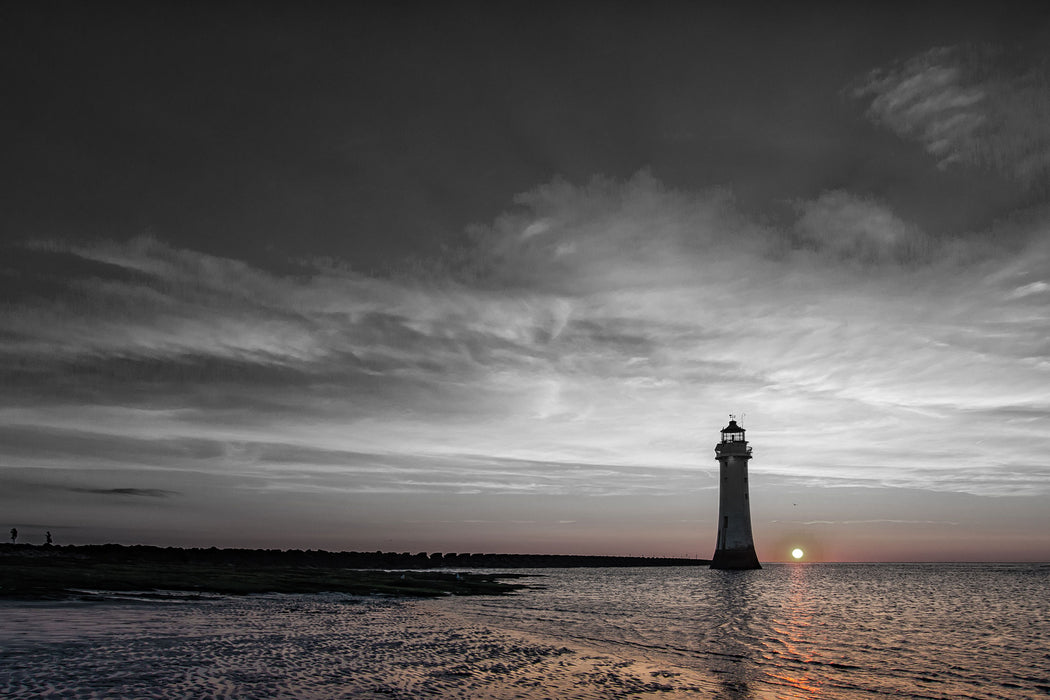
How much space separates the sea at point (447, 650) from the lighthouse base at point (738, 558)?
4259 centimetres

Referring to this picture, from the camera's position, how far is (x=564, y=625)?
119 feet

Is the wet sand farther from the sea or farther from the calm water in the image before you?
the calm water

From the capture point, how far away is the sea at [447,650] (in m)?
17.1

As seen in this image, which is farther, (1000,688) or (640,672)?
(1000,688)

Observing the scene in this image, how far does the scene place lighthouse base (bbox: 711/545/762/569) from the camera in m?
89.2

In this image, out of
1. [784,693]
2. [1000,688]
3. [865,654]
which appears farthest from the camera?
[865,654]

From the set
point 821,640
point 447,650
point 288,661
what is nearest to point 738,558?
point 821,640

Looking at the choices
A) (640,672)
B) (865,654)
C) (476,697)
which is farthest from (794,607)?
(476,697)

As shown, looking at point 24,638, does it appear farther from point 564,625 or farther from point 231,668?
point 564,625

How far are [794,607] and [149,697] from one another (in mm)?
52252

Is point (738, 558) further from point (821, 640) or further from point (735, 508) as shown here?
point (821, 640)

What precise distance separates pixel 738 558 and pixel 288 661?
79376mm

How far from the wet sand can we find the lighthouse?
63832mm

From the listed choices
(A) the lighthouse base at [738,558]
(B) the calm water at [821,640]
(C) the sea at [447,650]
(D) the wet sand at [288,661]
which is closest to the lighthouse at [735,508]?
(A) the lighthouse base at [738,558]
